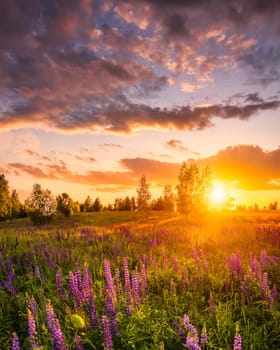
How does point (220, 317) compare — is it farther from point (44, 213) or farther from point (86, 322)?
point (44, 213)

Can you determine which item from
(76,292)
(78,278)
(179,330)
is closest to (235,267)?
(179,330)

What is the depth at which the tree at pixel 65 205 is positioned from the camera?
195ft

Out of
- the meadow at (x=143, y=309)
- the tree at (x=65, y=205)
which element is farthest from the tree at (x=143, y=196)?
the meadow at (x=143, y=309)

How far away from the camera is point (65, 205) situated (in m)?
59.4

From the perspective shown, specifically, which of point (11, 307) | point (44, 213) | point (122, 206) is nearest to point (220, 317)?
point (11, 307)

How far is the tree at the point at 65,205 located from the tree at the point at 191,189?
89.9 ft

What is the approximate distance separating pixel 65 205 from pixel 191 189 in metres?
28.8

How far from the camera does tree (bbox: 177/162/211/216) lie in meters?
39.6

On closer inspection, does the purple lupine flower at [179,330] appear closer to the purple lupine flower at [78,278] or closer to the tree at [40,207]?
the purple lupine flower at [78,278]

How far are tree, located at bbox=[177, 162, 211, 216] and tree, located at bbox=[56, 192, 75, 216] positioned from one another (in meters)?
27.4

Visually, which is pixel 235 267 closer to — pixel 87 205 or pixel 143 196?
pixel 143 196

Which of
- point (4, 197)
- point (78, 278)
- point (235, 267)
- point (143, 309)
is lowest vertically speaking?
point (143, 309)

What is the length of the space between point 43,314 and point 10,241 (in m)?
8.15

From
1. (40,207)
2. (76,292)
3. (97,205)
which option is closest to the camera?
(76,292)
